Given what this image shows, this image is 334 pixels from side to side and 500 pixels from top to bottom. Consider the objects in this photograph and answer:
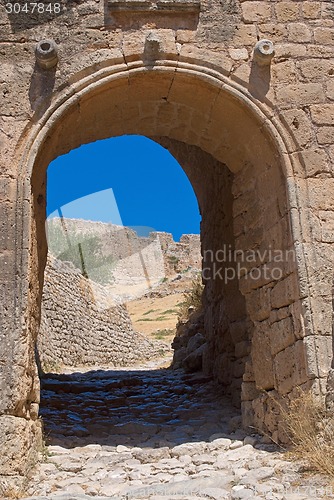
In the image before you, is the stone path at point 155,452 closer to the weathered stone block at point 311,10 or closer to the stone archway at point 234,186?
the stone archway at point 234,186

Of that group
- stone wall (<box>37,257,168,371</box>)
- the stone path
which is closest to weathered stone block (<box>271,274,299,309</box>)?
the stone path

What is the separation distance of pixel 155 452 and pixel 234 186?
2879 millimetres

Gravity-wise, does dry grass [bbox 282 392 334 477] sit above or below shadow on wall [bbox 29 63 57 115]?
below

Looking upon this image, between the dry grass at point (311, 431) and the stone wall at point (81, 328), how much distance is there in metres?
7.30

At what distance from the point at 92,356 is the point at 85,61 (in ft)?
31.3

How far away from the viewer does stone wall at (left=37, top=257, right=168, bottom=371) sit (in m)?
12.7

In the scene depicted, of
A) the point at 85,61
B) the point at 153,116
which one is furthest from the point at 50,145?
the point at 153,116

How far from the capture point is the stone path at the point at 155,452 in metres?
4.21

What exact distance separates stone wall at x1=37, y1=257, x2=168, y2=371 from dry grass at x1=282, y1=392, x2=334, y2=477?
7302 millimetres

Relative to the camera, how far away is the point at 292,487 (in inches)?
158

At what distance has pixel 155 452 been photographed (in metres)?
5.34

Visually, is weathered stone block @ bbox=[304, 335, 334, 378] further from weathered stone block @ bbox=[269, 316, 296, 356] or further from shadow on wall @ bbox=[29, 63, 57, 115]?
shadow on wall @ bbox=[29, 63, 57, 115]

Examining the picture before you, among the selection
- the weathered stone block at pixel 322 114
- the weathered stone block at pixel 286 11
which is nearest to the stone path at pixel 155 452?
the weathered stone block at pixel 322 114

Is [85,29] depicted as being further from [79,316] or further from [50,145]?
[79,316]
